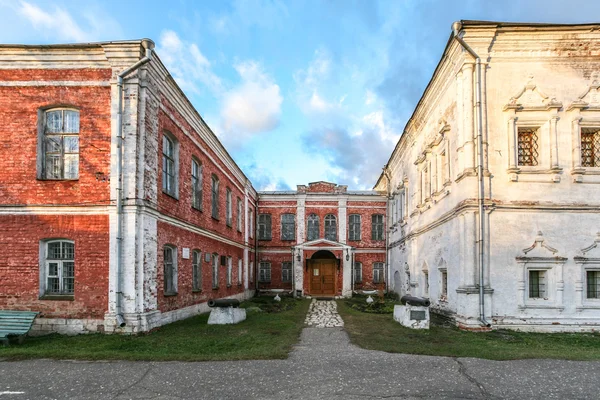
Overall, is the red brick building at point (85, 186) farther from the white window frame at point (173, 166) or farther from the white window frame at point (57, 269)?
the white window frame at point (173, 166)

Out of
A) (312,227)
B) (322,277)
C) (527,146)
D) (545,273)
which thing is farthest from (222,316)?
(312,227)

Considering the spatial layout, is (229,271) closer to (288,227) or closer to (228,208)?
(228,208)

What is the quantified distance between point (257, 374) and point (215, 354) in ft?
5.65

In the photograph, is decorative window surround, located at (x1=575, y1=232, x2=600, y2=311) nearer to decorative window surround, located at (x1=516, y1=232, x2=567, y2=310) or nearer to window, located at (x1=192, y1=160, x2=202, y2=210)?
decorative window surround, located at (x1=516, y1=232, x2=567, y2=310)

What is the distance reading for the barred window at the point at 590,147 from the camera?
12312mm

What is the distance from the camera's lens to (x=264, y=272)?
91.7ft

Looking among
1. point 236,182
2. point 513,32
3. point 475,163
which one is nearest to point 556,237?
point 475,163

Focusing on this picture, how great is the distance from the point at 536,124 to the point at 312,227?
57.4 ft

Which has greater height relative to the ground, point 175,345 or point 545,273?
point 545,273

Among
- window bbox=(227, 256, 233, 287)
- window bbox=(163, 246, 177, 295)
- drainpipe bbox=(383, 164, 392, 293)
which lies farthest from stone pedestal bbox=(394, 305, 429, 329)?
drainpipe bbox=(383, 164, 392, 293)

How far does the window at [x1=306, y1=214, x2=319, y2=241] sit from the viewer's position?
28.0 meters

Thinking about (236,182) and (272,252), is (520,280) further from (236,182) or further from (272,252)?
(272,252)

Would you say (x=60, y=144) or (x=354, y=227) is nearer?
(x=60, y=144)

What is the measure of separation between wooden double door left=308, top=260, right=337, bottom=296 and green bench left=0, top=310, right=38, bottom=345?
1862cm
